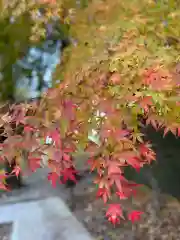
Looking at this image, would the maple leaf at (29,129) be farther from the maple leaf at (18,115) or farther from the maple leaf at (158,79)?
the maple leaf at (158,79)

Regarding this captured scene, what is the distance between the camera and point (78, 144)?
5.84 feet

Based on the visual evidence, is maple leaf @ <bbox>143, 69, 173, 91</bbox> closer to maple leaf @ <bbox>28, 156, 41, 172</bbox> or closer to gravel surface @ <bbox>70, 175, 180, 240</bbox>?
maple leaf @ <bbox>28, 156, 41, 172</bbox>

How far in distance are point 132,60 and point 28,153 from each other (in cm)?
65

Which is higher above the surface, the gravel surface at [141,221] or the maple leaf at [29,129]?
the maple leaf at [29,129]

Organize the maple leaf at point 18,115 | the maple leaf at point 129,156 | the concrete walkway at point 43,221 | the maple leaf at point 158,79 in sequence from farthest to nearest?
the concrete walkway at point 43,221, the maple leaf at point 18,115, the maple leaf at point 129,156, the maple leaf at point 158,79

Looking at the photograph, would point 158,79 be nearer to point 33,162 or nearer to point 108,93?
point 108,93

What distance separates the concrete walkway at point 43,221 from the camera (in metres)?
3.29

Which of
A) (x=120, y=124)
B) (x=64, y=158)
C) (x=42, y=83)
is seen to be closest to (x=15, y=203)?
(x=42, y=83)

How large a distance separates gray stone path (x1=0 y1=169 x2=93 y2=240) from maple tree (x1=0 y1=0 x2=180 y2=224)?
1.63 m

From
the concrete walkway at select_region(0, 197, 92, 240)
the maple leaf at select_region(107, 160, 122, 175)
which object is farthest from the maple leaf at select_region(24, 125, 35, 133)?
the concrete walkway at select_region(0, 197, 92, 240)

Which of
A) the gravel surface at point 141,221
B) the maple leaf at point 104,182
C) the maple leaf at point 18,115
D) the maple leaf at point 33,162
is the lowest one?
the gravel surface at point 141,221

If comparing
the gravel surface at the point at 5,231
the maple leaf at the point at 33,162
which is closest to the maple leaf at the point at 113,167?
the maple leaf at the point at 33,162

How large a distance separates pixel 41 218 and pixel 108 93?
2.25m

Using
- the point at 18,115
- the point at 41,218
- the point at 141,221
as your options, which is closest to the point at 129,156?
the point at 18,115
